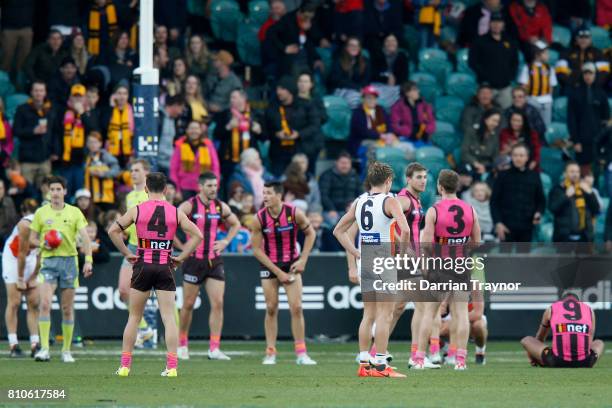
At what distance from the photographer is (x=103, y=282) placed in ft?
70.0

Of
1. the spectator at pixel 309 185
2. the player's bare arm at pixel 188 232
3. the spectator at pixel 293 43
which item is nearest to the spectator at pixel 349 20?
the spectator at pixel 293 43

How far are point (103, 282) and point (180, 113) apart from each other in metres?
3.55

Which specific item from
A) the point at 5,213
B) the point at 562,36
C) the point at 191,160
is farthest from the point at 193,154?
the point at 562,36

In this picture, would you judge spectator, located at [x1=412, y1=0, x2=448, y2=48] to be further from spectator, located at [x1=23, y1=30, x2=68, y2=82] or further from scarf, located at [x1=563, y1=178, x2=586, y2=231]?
spectator, located at [x1=23, y1=30, x2=68, y2=82]

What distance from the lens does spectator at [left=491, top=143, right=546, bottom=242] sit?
76.4 ft

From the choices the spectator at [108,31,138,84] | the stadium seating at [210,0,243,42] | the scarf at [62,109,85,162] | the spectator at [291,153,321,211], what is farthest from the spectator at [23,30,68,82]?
the spectator at [291,153,321,211]

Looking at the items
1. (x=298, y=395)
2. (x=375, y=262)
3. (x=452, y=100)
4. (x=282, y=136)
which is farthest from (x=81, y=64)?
(x=298, y=395)

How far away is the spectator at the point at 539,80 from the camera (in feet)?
86.7

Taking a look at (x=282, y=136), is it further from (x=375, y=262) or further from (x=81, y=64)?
(x=375, y=262)

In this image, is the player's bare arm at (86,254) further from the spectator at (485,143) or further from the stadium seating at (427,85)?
the stadium seating at (427,85)

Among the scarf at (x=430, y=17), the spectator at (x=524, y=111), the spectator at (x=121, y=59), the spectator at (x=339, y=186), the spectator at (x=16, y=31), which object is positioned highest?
the scarf at (x=430, y=17)

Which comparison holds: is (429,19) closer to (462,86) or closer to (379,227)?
(462,86)

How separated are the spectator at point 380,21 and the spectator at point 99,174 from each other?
6.23 metres

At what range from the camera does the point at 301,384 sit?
14047mm
